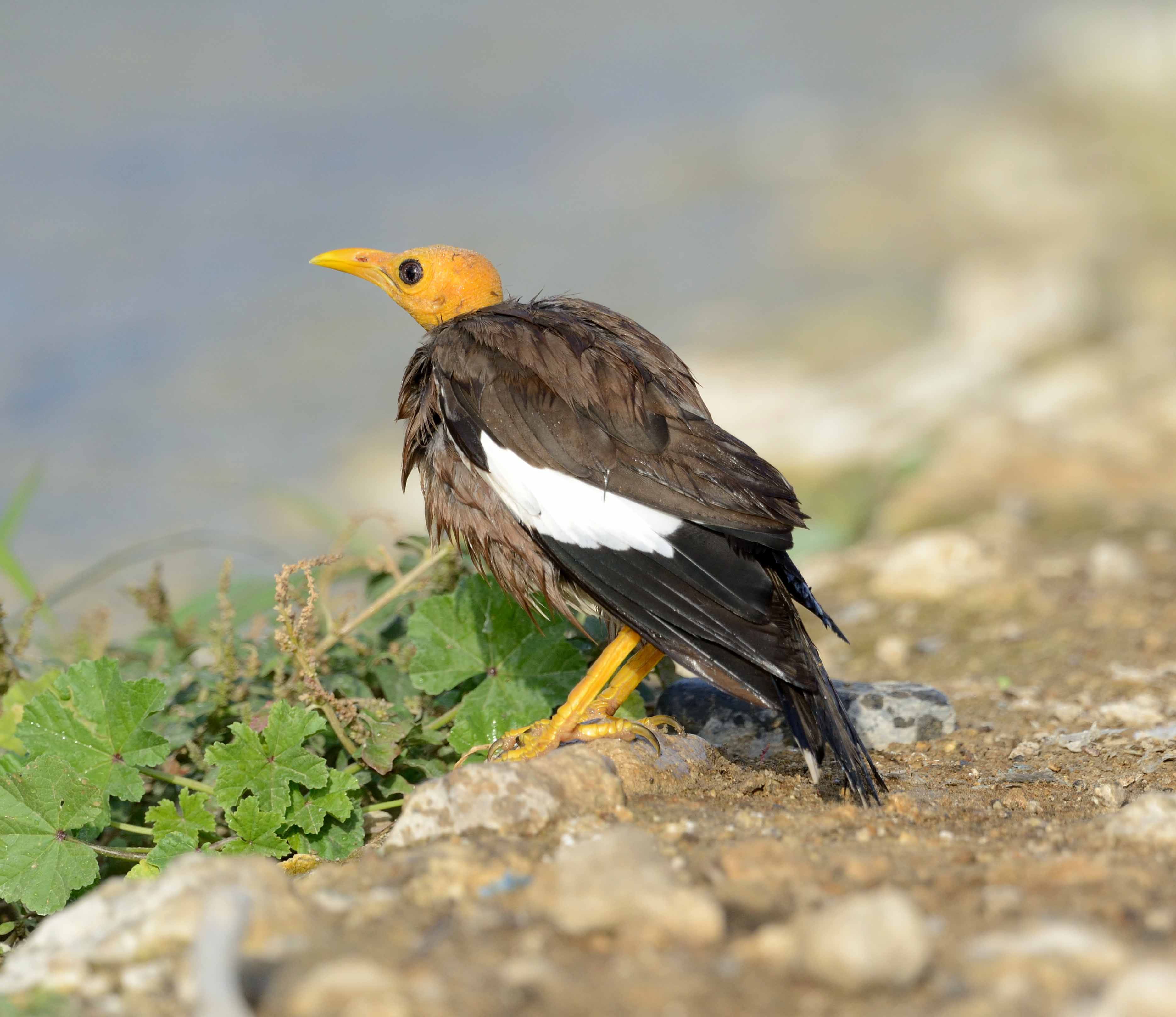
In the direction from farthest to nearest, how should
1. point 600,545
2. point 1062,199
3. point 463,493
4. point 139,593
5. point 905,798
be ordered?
point 1062,199 → point 139,593 → point 463,493 → point 600,545 → point 905,798

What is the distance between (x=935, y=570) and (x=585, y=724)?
9.75 ft

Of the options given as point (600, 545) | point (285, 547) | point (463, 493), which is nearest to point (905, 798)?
point (600, 545)

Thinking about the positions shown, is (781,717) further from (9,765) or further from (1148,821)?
(9,765)

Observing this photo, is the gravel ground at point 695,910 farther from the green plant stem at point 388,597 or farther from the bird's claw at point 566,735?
the green plant stem at point 388,597

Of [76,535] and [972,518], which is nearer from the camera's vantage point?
[972,518]

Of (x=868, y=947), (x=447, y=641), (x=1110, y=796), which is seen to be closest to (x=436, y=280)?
(x=447, y=641)

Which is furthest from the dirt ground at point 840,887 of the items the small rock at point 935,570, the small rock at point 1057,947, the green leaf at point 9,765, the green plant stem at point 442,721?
the small rock at point 935,570

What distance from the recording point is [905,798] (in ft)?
9.44

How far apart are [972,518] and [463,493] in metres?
4.22

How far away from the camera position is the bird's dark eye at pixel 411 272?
13.1 ft

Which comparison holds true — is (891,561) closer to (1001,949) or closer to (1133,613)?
(1133,613)

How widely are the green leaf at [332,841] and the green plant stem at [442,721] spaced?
1.37ft

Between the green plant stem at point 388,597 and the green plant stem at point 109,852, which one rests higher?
the green plant stem at point 388,597

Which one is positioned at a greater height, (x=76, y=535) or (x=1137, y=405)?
(x=1137, y=405)
